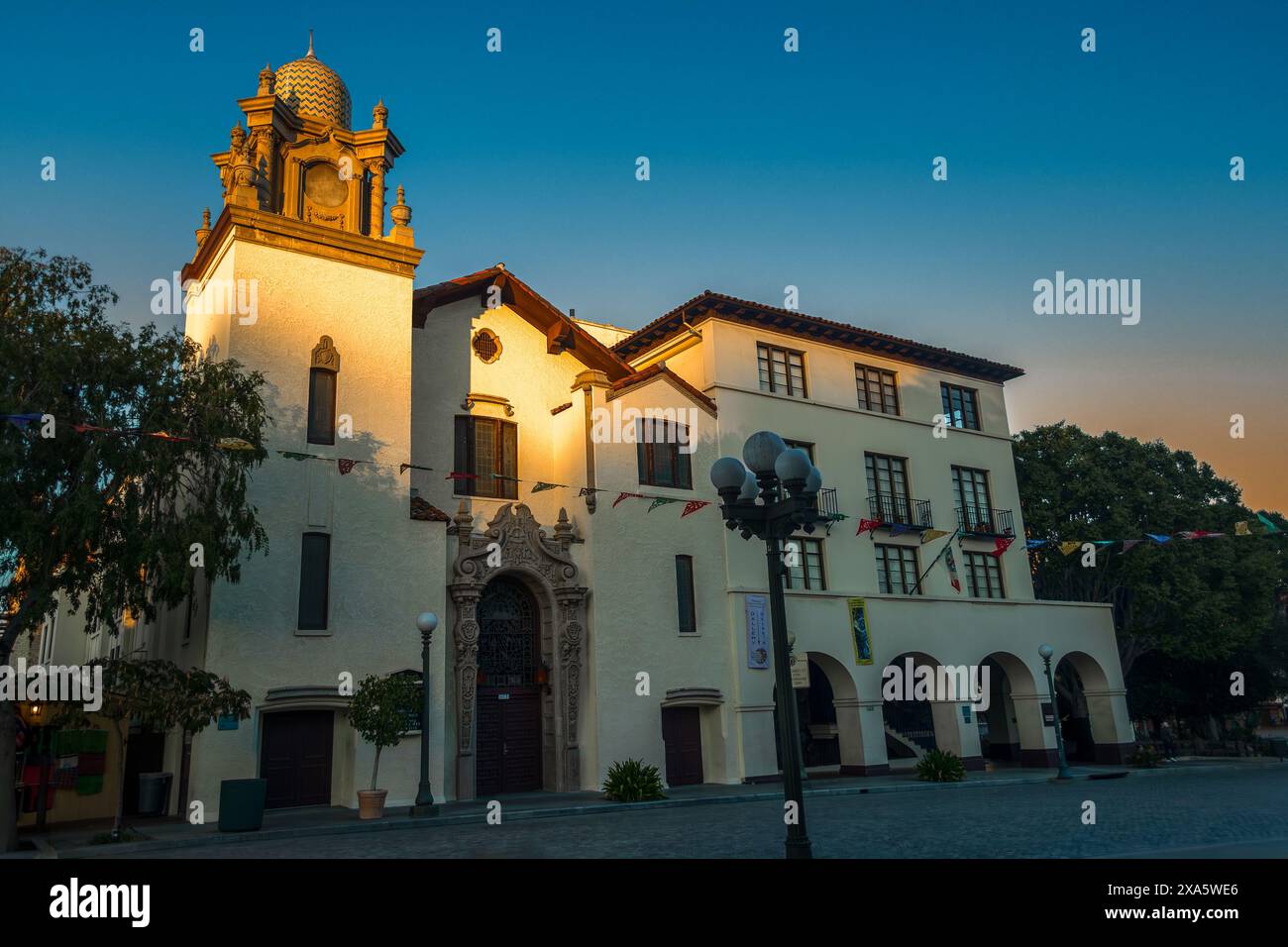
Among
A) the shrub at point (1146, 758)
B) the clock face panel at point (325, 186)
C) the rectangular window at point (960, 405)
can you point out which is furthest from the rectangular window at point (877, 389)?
the clock face panel at point (325, 186)

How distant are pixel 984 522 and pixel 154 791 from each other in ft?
90.3

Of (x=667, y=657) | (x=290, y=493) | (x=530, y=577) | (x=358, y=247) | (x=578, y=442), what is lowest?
(x=667, y=657)

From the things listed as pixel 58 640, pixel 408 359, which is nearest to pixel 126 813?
pixel 408 359

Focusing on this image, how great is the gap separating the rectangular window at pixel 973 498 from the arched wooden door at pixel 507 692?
56.6 feet

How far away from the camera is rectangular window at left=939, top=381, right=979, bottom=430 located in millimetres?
35875

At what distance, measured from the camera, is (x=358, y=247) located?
24.1 m

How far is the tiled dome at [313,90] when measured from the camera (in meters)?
26.0

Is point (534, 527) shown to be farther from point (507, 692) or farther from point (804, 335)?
point (804, 335)

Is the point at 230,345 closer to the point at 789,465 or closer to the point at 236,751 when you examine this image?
the point at 236,751

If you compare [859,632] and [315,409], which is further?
[859,632]

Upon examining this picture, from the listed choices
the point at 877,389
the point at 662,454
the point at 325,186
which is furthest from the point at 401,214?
the point at 877,389

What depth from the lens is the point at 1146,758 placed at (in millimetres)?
32406

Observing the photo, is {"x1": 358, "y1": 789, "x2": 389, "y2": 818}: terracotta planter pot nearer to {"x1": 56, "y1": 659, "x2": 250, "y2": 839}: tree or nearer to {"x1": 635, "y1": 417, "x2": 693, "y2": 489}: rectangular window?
{"x1": 56, "y1": 659, "x2": 250, "y2": 839}: tree
